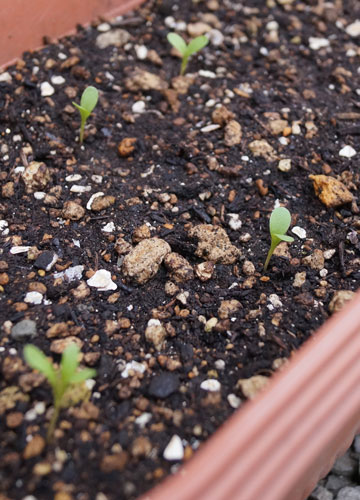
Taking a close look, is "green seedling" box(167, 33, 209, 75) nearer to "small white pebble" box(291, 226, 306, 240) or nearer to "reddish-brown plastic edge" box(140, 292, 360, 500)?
"small white pebble" box(291, 226, 306, 240)

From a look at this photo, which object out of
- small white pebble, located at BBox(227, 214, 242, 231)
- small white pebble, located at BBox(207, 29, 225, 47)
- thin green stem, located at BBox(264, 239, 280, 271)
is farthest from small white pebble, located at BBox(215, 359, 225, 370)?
small white pebble, located at BBox(207, 29, 225, 47)

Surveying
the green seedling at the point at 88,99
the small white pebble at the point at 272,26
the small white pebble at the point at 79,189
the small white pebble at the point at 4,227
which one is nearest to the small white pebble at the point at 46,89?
the green seedling at the point at 88,99

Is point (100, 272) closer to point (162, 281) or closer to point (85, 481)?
point (162, 281)

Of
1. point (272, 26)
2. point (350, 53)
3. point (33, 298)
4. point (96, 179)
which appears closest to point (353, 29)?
point (350, 53)

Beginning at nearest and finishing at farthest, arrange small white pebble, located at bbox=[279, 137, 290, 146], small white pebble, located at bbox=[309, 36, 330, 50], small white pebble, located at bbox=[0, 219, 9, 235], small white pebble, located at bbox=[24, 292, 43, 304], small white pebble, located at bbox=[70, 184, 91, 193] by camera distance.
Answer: small white pebble, located at bbox=[24, 292, 43, 304]
small white pebble, located at bbox=[0, 219, 9, 235]
small white pebble, located at bbox=[70, 184, 91, 193]
small white pebble, located at bbox=[279, 137, 290, 146]
small white pebble, located at bbox=[309, 36, 330, 50]

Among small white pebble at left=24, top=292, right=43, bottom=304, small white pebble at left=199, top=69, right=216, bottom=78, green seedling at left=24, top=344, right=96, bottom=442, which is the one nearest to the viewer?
green seedling at left=24, top=344, right=96, bottom=442

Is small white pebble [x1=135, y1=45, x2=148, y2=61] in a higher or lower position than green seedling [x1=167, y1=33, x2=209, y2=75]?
lower

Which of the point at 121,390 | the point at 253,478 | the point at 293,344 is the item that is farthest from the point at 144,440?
the point at 293,344

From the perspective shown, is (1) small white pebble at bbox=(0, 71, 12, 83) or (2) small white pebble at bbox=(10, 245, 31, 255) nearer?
(2) small white pebble at bbox=(10, 245, 31, 255)

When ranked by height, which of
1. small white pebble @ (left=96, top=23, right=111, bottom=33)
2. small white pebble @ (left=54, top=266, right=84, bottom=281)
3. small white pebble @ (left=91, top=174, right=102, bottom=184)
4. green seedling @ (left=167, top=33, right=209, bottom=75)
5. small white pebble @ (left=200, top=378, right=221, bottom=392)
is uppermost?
small white pebble @ (left=96, top=23, right=111, bottom=33)
